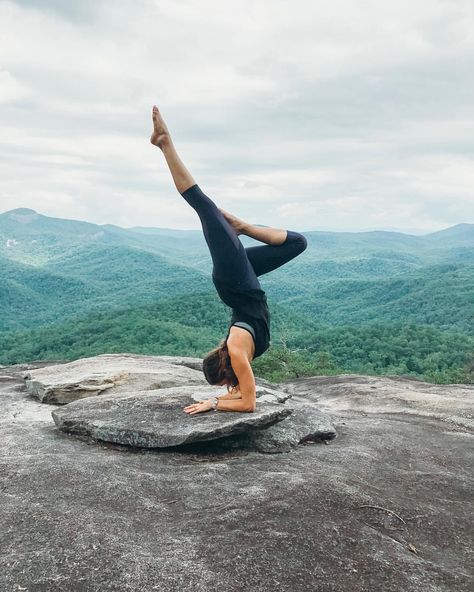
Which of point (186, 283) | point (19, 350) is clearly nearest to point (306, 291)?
point (186, 283)

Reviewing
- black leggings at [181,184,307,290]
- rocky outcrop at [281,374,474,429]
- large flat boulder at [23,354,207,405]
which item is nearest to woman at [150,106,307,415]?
black leggings at [181,184,307,290]

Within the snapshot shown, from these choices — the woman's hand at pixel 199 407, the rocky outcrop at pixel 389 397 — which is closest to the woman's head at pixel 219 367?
the woman's hand at pixel 199 407

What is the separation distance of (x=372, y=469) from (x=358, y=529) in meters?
1.87

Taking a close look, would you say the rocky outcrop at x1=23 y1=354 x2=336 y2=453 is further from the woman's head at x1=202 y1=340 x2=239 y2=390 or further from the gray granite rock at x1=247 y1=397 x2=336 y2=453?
the woman's head at x1=202 y1=340 x2=239 y2=390

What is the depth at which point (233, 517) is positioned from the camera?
5.03 m

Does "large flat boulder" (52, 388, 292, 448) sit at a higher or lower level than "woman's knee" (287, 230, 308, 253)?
lower

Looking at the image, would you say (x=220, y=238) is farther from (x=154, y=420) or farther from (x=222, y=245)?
(x=154, y=420)

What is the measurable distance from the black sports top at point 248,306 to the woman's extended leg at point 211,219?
162mm

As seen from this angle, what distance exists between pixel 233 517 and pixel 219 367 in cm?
273

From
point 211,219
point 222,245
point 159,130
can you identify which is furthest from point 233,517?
point 159,130

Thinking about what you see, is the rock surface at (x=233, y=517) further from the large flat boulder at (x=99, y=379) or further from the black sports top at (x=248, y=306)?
the large flat boulder at (x=99, y=379)

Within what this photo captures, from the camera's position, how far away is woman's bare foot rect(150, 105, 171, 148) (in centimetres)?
687

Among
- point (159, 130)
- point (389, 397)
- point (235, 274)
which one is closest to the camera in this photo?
point (159, 130)

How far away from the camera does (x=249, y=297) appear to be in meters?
7.46
